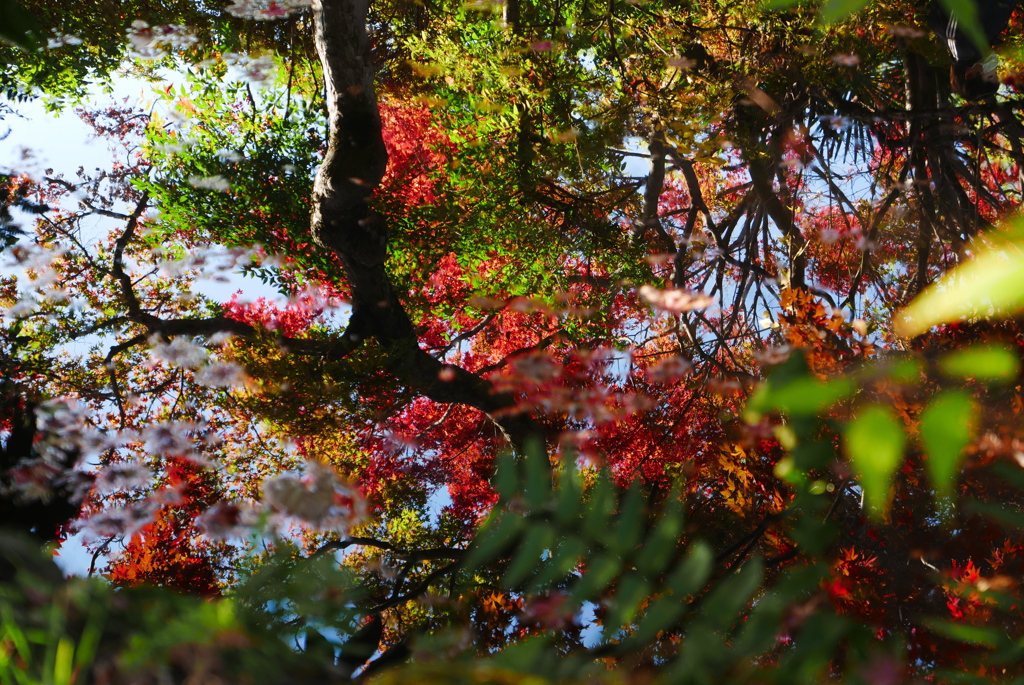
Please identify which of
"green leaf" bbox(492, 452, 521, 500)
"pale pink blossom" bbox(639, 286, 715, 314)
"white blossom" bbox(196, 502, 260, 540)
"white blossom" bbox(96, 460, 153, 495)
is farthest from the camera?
"white blossom" bbox(96, 460, 153, 495)

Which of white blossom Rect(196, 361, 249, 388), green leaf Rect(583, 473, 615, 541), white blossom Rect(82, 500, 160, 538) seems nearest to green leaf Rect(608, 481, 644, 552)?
green leaf Rect(583, 473, 615, 541)

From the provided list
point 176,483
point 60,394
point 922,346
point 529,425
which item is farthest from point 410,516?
point 922,346

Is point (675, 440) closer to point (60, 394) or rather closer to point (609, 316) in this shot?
point (609, 316)

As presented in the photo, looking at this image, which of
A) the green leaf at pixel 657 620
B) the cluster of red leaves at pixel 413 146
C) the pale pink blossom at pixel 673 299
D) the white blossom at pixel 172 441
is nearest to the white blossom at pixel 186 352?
the white blossom at pixel 172 441

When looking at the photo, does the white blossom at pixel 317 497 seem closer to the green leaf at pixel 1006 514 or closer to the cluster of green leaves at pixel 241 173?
the cluster of green leaves at pixel 241 173

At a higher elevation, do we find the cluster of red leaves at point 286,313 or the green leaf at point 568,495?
the cluster of red leaves at point 286,313

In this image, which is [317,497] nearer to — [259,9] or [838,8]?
[259,9]

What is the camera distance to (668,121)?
386cm

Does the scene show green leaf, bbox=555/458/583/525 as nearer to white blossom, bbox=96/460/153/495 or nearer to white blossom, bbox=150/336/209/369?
white blossom, bbox=150/336/209/369

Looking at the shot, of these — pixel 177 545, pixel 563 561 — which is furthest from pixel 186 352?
pixel 563 561

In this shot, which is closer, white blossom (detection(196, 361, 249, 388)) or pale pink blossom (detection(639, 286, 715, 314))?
white blossom (detection(196, 361, 249, 388))

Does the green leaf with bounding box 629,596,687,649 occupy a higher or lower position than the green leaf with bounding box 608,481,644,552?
lower

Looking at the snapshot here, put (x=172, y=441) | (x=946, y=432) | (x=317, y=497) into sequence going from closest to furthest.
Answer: (x=946, y=432) → (x=317, y=497) → (x=172, y=441)

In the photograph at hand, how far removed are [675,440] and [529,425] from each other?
3.92ft
